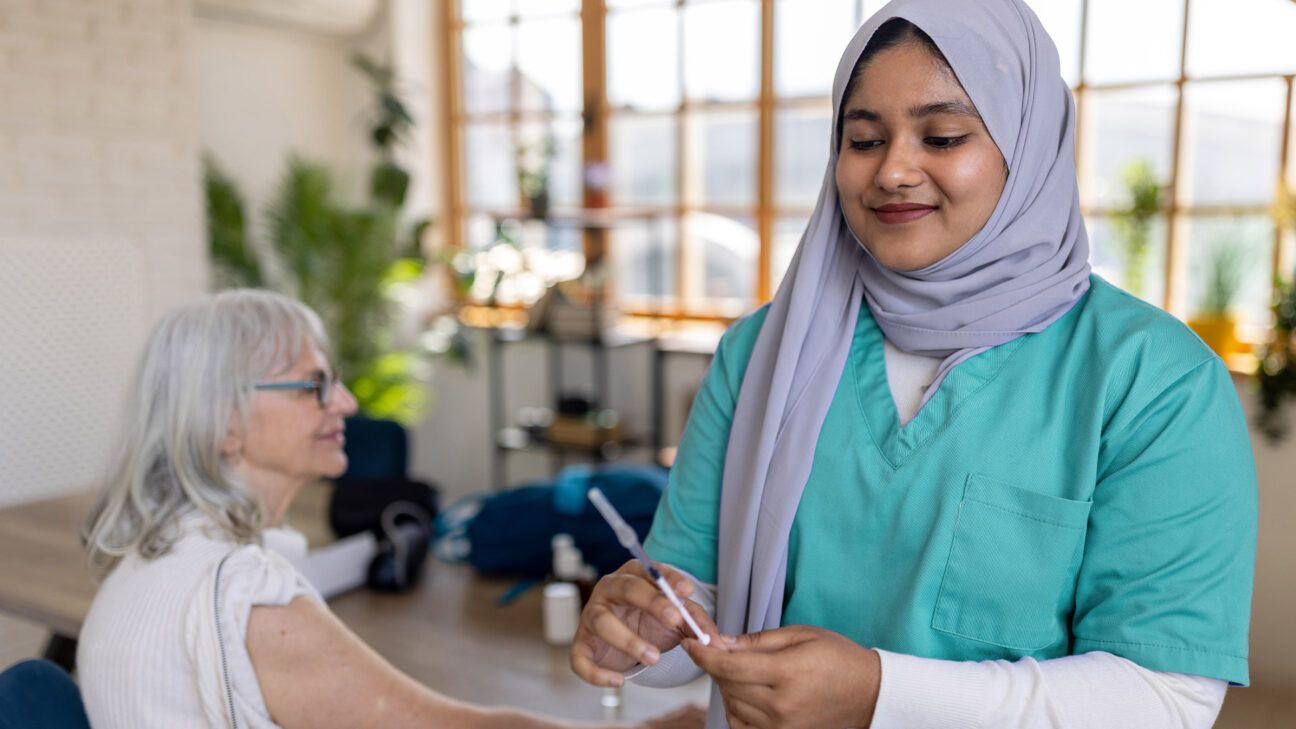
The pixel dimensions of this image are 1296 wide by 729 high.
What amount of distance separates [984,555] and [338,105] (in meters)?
5.43

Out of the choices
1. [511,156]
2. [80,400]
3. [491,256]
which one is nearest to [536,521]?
[80,400]

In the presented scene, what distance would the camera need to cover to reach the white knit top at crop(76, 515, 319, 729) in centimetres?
140

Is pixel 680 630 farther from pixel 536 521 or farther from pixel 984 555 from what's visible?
pixel 536 521

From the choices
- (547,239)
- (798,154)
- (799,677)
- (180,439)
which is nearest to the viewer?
(799,677)

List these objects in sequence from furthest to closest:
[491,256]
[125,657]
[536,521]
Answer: [491,256]
[536,521]
[125,657]

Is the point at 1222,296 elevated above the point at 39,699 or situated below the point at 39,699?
above

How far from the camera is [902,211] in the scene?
43.7 inches

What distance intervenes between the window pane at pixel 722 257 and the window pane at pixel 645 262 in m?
0.11

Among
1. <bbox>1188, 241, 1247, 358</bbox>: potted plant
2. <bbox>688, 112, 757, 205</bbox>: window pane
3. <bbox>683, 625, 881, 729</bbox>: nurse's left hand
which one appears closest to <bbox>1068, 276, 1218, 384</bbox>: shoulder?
<bbox>683, 625, 881, 729</bbox>: nurse's left hand

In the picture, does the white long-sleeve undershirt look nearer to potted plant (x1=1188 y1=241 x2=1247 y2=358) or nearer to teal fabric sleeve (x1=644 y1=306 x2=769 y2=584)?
teal fabric sleeve (x1=644 y1=306 x2=769 y2=584)

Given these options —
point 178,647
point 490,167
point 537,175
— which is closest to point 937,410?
point 178,647

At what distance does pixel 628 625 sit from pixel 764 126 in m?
3.92

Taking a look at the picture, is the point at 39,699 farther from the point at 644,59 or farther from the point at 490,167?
the point at 490,167

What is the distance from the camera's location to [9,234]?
365 cm
